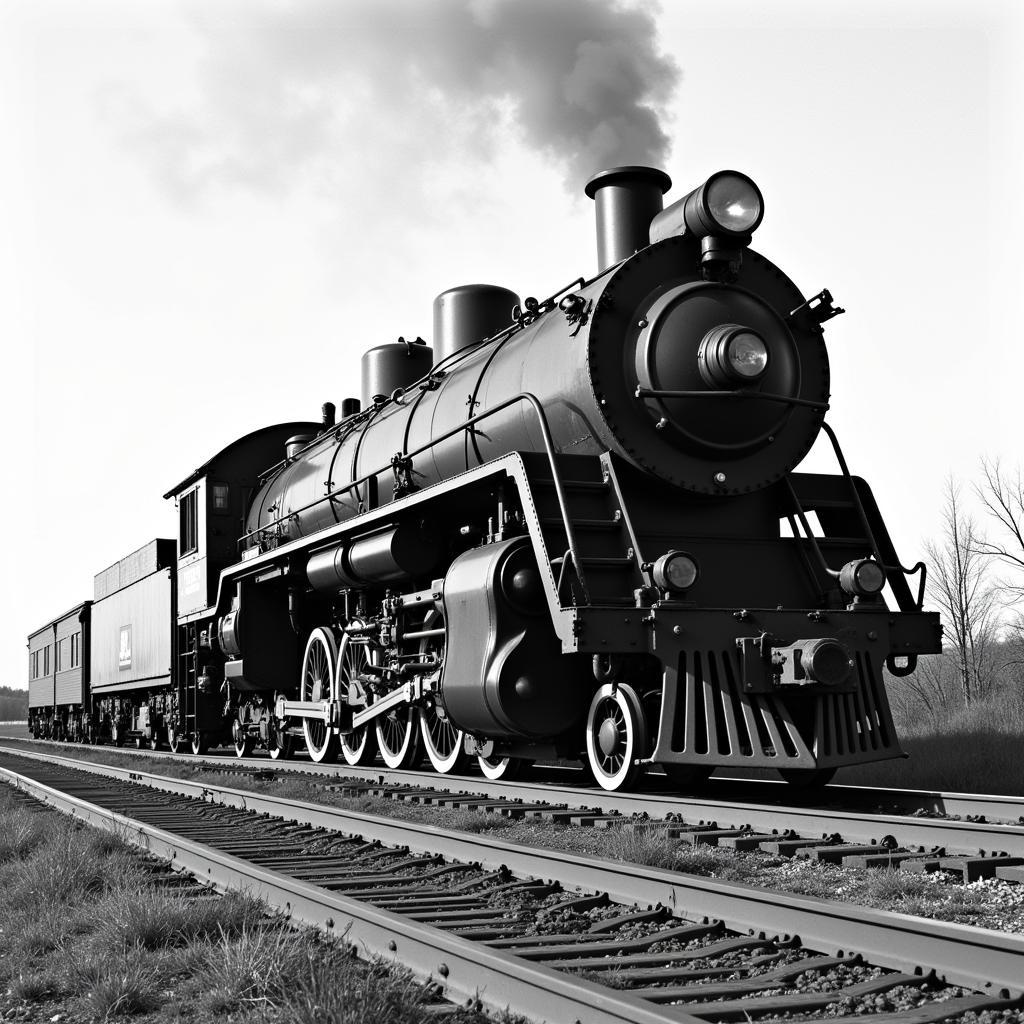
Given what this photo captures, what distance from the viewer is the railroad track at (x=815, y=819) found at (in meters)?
4.84

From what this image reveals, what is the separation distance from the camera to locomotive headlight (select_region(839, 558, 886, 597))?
723 cm

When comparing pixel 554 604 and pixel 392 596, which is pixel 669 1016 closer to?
pixel 554 604

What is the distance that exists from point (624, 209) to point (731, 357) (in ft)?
5.59

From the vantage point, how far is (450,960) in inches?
124

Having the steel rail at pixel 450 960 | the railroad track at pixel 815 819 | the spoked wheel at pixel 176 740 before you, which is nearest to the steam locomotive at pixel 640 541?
the railroad track at pixel 815 819

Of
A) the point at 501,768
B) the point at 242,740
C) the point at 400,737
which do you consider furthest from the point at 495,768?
the point at 242,740

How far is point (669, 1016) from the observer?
242 centimetres

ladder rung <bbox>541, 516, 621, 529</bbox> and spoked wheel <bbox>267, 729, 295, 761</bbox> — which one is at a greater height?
ladder rung <bbox>541, 516, 621, 529</bbox>

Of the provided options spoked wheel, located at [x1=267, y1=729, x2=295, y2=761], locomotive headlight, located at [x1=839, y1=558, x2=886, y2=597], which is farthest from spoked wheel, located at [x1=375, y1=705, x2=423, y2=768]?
locomotive headlight, located at [x1=839, y1=558, x2=886, y2=597]

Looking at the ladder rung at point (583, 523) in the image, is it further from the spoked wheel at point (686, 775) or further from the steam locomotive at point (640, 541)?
the spoked wheel at point (686, 775)

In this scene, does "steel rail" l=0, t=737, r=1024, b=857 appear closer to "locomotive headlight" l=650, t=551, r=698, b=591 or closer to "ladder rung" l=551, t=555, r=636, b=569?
"locomotive headlight" l=650, t=551, r=698, b=591

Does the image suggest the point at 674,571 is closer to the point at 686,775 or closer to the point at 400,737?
the point at 686,775

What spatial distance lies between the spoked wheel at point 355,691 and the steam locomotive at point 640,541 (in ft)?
0.66

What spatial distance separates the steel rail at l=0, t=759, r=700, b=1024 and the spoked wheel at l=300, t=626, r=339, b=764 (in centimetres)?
616
